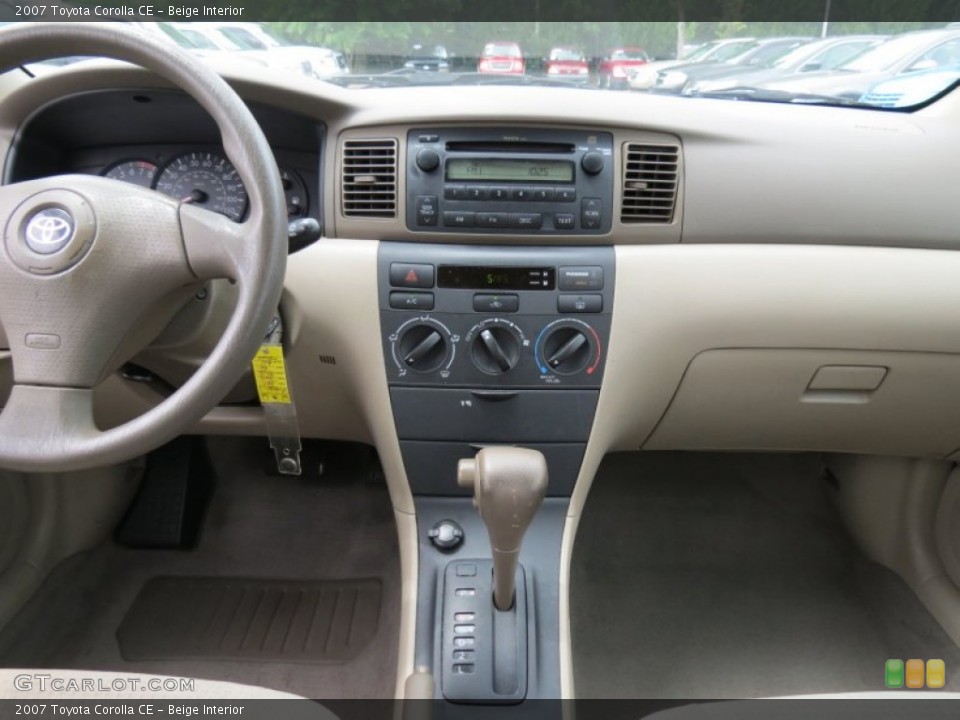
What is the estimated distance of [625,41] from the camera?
4.60 feet

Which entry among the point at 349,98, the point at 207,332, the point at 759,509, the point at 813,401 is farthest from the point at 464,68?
the point at 759,509

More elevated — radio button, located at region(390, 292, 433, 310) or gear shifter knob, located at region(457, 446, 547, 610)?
radio button, located at region(390, 292, 433, 310)

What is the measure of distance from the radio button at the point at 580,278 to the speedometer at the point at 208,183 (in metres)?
0.59

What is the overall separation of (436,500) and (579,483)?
273mm

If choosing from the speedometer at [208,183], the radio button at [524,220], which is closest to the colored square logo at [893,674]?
the radio button at [524,220]

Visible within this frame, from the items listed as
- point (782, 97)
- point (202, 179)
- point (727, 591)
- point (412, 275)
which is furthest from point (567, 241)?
point (727, 591)

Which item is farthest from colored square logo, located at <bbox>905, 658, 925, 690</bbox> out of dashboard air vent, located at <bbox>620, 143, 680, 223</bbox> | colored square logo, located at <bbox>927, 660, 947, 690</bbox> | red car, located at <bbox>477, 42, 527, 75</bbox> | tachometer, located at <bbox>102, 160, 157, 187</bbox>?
tachometer, located at <bbox>102, 160, 157, 187</bbox>

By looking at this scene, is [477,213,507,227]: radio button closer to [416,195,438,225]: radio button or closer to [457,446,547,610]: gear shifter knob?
[416,195,438,225]: radio button

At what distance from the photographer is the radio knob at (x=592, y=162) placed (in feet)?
4.03

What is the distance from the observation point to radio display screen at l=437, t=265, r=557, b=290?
1244 mm

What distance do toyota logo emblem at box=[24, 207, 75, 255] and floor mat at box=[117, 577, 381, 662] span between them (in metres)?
1.09

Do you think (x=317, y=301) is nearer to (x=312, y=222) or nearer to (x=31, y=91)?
(x=312, y=222)

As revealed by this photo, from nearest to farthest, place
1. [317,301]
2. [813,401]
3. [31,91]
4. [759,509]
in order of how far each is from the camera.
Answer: [31,91] < [317,301] < [813,401] < [759,509]

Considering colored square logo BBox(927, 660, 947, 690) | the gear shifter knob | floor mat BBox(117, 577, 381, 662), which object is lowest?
colored square logo BBox(927, 660, 947, 690)
